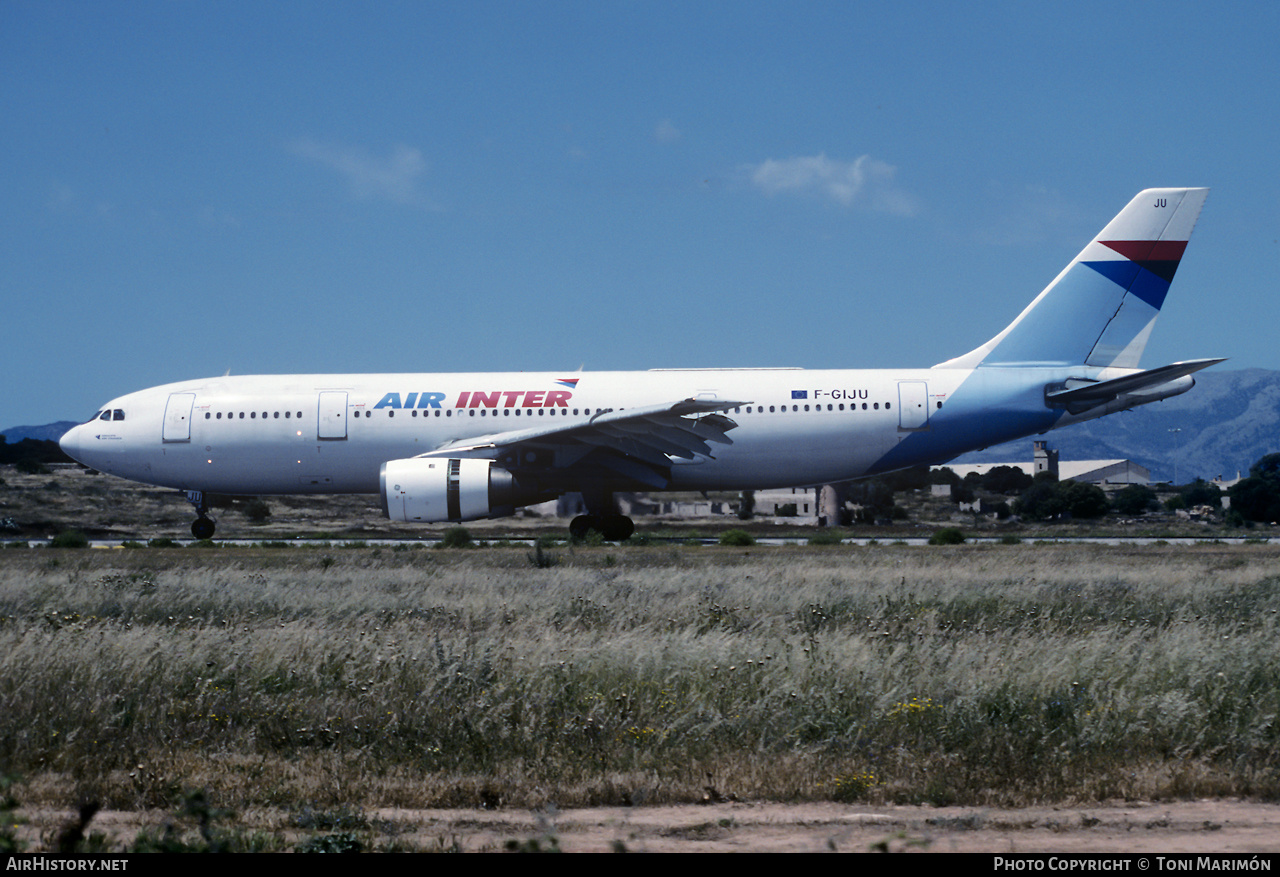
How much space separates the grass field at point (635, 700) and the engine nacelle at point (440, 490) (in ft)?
29.7

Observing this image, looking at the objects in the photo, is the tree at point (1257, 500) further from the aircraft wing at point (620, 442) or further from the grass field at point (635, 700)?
the grass field at point (635, 700)

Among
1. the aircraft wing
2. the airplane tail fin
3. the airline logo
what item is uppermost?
the airplane tail fin

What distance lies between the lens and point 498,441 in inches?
878

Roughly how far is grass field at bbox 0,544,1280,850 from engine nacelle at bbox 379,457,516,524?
9.06 meters

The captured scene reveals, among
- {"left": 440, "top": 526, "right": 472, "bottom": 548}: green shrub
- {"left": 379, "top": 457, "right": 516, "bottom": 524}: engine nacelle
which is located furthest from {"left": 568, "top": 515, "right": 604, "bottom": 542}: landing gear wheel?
{"left": 379, "top": 457, "right": 516, "bottom": 524}: engine nacelle

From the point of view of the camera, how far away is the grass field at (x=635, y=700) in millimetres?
5789

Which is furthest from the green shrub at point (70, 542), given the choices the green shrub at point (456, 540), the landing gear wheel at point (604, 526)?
the landing gear wheel at point (604, 526)

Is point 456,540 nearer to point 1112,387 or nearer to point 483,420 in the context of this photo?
point 483,420

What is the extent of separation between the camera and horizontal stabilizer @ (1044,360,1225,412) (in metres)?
21.8

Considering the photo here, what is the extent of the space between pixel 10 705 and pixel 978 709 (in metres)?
6.22

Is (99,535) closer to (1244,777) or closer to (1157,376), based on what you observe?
(1157,376)

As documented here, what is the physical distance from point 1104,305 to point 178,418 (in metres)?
21.4

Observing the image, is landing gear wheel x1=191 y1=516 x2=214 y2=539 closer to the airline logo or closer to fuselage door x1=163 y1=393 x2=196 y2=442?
fuselage door x1=163 y1=393 x2=196 y2=442
